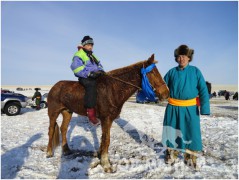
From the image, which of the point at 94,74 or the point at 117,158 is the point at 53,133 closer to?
the point at 117,158

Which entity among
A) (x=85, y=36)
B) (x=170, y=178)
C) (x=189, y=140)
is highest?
(x=85, y=36)

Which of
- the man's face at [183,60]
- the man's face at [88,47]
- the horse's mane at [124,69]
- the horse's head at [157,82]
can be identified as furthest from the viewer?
the man's face at [88,47]

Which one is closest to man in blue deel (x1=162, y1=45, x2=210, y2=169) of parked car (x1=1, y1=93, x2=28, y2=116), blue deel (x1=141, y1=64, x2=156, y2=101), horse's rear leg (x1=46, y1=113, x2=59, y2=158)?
blue deel (x1=141, y1=64, x2=156, y2=101)

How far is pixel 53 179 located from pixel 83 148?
2.19 m

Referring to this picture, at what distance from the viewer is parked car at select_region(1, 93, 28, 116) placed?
14.4 meters

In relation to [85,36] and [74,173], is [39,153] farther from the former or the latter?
[85,36]

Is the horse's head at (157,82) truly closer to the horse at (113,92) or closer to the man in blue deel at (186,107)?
the horse at (113,92)

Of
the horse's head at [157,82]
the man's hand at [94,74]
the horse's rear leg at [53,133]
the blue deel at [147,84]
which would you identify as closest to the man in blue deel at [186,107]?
the horse's head at [157,82]

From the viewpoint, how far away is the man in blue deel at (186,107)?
15.6 ft

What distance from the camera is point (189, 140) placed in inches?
190

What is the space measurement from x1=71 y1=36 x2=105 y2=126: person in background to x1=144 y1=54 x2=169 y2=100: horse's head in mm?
1148

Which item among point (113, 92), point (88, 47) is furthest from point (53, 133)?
point (88, 47)

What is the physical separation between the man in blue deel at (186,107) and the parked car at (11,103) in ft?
41.6

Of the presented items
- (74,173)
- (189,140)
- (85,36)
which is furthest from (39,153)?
(189,140)
